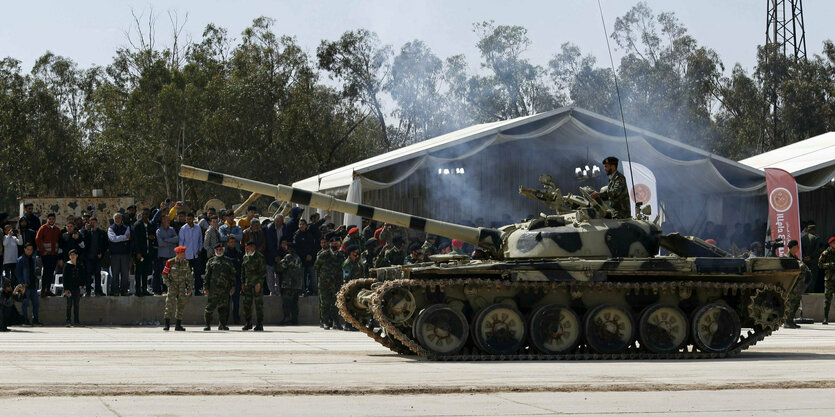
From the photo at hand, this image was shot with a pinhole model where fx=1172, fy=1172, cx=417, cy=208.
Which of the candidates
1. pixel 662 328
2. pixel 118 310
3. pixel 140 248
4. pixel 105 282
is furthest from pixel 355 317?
pixel 105 282

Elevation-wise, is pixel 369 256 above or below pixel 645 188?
below

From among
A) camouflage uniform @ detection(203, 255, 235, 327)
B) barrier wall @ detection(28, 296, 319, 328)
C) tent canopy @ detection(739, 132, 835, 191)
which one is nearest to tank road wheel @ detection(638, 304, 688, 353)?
camouflage uniform @ detection(203, 255, 235, 327)

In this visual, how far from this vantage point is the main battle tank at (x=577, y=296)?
16453mm

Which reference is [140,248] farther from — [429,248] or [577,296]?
[577,296]

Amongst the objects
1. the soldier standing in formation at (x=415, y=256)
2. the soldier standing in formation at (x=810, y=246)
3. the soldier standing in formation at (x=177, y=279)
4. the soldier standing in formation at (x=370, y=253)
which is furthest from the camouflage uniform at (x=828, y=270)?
the soldier standing in formation at (x=177, y=279)

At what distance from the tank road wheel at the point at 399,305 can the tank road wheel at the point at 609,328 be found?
2587mm

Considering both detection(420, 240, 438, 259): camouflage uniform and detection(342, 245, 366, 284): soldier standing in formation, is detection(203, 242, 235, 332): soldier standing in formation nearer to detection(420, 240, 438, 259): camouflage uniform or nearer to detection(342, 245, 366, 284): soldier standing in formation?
detection(342, 245, 366, 284): soldier standing in formation

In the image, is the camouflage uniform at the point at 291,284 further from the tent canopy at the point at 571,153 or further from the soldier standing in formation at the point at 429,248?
the tent canopy at the point at 571,153

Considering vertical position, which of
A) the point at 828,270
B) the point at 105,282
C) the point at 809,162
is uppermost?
the point at 809,162

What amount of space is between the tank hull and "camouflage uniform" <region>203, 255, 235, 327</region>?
239 inches

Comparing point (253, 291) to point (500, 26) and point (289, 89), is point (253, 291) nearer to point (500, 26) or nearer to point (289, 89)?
point (289, 89)

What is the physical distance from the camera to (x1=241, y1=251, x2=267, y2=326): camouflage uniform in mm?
23016

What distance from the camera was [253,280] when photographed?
2309 cm

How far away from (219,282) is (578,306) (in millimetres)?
8367
